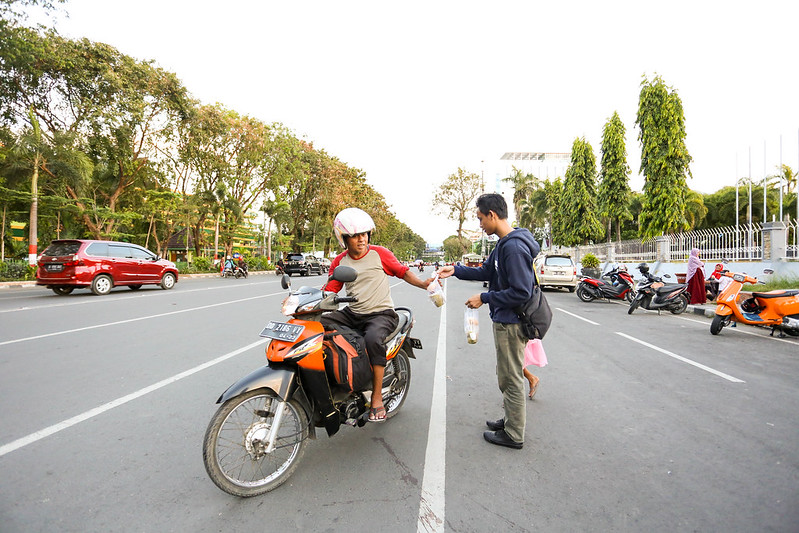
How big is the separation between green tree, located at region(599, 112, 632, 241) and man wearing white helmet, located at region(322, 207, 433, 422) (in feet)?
88.6

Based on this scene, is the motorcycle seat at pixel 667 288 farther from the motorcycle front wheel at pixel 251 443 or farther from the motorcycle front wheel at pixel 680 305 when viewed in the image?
the motorcycle front wheel at pixel 251 443

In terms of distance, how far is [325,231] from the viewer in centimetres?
4534

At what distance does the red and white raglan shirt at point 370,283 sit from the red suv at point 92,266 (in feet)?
43.9

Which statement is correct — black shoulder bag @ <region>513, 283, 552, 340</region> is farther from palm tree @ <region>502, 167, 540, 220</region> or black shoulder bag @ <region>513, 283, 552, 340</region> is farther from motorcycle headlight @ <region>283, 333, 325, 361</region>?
palm tree @ <region>502, 167, 540, 220</region>

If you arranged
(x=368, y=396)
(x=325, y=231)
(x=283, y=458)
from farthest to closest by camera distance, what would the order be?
(x=325, y=231) → (x=368, y=396) → (x=283, y=458)

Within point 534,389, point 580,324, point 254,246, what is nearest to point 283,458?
point 534,389

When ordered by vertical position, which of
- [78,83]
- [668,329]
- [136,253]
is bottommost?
[668,329]

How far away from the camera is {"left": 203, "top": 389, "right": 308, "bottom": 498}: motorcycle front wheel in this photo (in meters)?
2.53

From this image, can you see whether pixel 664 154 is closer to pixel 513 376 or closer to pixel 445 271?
pixel 445 271

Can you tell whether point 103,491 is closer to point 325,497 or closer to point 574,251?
point 325,497

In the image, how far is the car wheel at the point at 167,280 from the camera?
1665 cm

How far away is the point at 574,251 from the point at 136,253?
30.4 m

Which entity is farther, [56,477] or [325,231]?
[325,231]

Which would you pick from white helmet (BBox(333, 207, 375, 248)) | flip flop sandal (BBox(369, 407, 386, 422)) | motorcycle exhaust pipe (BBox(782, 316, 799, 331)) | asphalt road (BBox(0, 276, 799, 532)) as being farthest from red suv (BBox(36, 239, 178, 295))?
motorcycle exhaust pipe (BBox(782, 316, 799, 331))
